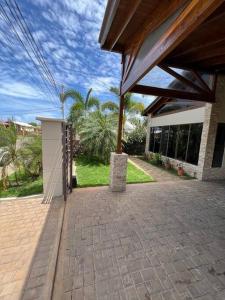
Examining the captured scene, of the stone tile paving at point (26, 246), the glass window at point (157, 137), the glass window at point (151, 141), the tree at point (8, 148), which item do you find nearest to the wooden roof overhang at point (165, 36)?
the stone tile paving at point (26, 246)

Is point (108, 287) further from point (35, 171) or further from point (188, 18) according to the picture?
point (35, 171)

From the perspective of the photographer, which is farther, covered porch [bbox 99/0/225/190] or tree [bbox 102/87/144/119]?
tree [bbox 102/87/144/119]

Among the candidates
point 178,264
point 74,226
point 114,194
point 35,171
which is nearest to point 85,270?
point 74,226

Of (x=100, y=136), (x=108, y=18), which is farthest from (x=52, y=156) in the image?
(x=100, y=136)

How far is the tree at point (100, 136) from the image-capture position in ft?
27.9

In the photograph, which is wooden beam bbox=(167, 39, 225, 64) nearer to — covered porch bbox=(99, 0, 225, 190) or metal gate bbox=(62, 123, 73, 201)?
covered porch bbox=(99, 0, 225, 190)

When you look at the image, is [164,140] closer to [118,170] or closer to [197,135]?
[197,135]

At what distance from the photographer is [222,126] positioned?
20.8ft

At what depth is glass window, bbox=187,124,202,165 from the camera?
22.2 ft

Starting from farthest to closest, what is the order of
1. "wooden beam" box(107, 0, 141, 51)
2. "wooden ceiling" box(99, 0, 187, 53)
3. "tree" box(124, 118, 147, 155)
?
"tree" box(124, 118, 147, 155) < "wooden beam" box(107, 0, 141, 51) < "wooden ceiling" box(99, 0, 187, 53)

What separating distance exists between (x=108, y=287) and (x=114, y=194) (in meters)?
2.79

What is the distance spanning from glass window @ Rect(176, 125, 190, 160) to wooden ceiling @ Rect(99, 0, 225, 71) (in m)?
3.31

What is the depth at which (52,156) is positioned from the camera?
13.6ft

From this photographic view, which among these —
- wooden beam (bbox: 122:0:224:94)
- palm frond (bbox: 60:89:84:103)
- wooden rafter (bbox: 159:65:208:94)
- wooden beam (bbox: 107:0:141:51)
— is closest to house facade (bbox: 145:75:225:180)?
wooden rafter (bbox: 159:65:208:94)
